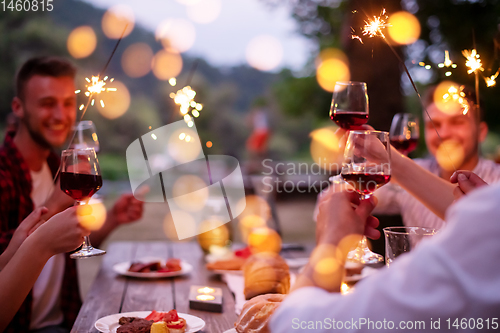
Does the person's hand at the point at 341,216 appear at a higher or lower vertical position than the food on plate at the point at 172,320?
higher

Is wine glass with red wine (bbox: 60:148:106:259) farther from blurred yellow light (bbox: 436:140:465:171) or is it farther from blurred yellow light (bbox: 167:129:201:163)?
blurred yellow light (bbox: 436:140:465:171)

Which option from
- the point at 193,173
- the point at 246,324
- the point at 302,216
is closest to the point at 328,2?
the point at 302,216

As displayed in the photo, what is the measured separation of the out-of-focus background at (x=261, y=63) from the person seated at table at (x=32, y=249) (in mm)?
364

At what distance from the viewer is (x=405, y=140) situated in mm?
2326

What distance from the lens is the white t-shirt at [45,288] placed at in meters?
2.16

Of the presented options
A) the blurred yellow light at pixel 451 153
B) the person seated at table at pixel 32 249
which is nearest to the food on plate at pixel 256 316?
the person seated at table at pixel 32 249

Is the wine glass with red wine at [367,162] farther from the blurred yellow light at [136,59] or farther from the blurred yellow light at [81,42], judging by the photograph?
the blurred yellow light at [136,59]

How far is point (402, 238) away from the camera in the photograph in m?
1.16

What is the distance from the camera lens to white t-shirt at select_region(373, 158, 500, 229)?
7.78ft

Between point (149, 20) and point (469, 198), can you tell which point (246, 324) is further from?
point (149, 20)

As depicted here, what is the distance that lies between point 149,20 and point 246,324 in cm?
2404

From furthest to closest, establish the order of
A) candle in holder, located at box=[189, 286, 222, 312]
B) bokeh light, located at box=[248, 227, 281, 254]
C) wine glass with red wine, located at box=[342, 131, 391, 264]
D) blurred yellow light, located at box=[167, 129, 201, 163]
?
bokeh light, located at box=[248, 227, 281, 254]
blurred yellow light, located at box=[167, 129, 201, 163]
candle in holder, located at box=[189, 286, 222, 312]
wine glass with red wine, located at box=[342, 131, 391, 264]

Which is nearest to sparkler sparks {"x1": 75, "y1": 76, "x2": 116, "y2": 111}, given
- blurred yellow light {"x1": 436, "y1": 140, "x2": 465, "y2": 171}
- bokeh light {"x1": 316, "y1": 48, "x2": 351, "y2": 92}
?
blurred yellow light {"x1": 436, "y1": 140, "x2": 465, "y2": 171}

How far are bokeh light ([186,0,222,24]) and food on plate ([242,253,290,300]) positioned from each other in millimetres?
9750
